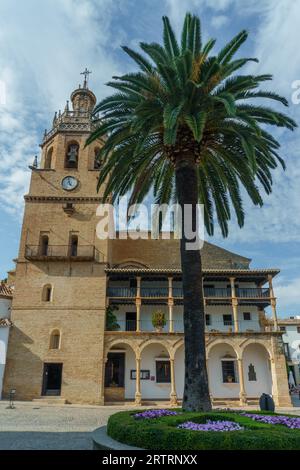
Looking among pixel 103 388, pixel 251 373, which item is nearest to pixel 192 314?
pixel 103 388

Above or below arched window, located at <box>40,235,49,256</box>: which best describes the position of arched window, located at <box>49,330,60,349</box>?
below

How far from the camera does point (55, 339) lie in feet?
87.4

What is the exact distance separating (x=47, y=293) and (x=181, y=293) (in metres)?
10.2

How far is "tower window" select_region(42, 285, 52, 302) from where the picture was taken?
2717 centimetres

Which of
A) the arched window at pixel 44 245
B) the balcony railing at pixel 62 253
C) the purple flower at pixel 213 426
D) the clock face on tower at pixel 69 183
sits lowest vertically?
the purple flower at pixel 213 426

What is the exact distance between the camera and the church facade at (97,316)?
25.6 m

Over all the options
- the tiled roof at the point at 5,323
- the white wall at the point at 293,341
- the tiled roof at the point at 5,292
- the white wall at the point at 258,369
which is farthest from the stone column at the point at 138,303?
the white wall at the point at 293,341

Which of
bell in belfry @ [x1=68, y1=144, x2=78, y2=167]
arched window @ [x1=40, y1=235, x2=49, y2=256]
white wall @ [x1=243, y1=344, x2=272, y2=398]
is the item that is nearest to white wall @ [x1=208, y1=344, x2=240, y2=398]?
white wall @ [x1=243, y1=344, x2=272, y2=398]

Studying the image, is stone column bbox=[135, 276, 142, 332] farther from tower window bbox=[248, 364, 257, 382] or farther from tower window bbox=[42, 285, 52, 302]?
tower window bbox=[248, 364, 257, 382]

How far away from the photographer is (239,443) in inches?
261

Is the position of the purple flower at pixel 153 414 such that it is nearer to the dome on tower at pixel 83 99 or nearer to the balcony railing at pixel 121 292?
the balcony railing at pixel 121 292

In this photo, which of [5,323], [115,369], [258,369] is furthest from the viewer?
[258,369]

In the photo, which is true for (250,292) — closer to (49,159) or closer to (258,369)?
(258,369)

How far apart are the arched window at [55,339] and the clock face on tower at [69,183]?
11140mm
